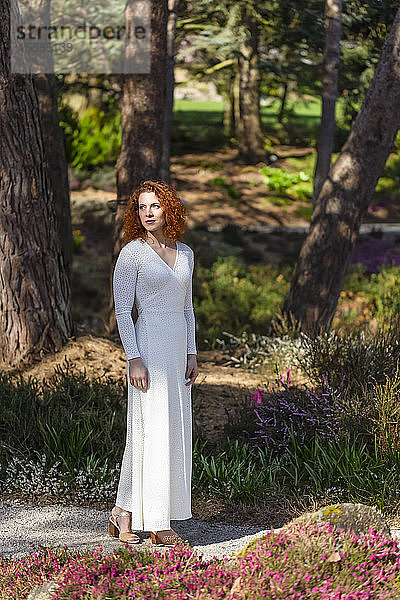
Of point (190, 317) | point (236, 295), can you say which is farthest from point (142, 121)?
point (190, 317)

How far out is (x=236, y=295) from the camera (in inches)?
415

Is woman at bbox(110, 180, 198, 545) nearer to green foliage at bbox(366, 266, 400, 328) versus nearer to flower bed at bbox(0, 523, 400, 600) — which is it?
flower bed at bbox(0, 523, 400, 600)

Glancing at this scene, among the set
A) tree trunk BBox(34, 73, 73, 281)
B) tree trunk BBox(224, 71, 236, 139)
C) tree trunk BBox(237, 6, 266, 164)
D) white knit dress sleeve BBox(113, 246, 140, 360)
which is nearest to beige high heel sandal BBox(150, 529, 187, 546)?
white knit dress sleeve BBox(113, 246, 140, 360)

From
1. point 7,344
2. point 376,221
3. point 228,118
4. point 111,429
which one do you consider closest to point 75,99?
point 376,221

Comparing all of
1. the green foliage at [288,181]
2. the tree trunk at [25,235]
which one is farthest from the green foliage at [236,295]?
the green foliage at [288,181]

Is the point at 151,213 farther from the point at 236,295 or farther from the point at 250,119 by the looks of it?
the point at 250,119

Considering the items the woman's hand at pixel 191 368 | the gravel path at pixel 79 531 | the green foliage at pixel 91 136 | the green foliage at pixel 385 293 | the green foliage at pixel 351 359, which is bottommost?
the gravel path at pixel 79 531

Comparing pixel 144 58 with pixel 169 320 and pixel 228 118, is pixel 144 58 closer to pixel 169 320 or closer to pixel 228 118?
pixel 169 320

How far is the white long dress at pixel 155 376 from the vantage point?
412cm

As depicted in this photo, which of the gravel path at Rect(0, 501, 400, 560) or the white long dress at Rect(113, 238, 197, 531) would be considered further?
the gravel path at Rect(0, 501, 400, 560)

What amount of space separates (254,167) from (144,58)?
14.2 meters

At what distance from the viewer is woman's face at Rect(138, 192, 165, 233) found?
417cm

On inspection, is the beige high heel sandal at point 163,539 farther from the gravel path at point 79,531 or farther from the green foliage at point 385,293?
the green foliage at point 385,293

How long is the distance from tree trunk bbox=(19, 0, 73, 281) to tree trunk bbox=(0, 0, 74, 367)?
179 centimetres
